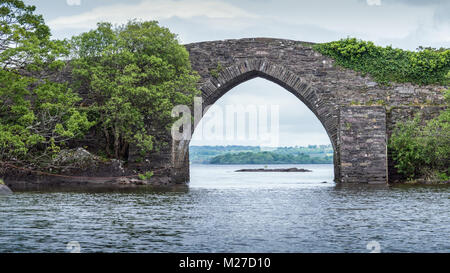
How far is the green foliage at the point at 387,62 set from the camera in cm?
2469

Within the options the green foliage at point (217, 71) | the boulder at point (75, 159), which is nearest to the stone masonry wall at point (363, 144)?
the green foliage at point (217, 71)

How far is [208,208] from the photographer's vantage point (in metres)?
13.7

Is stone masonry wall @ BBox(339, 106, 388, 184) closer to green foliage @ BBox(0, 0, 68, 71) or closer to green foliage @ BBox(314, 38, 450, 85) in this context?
green foliage @ BBox(314, 38, 450, 85)

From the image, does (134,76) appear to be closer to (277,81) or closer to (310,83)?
(277,81)

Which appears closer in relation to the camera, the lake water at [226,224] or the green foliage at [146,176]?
the lake water at [226,224]

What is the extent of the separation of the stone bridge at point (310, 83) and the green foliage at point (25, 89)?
5572 mm

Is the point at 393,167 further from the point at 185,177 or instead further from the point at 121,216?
the point at 121,216

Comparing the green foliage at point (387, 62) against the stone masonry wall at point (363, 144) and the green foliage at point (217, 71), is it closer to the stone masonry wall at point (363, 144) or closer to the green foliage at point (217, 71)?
the stone masonry wall at point (363, 144)

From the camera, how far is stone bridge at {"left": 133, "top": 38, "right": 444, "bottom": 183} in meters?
24.2

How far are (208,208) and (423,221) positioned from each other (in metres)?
5.23

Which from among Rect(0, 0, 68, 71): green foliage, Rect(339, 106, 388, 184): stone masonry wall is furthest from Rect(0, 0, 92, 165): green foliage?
Rect(339, 106, 388, 184): stone masonry wall

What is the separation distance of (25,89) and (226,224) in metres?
12.5

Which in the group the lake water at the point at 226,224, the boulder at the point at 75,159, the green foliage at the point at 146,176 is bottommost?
the lake water at the point at 226,224

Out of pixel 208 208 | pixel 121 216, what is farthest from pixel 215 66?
pixel 121 216
